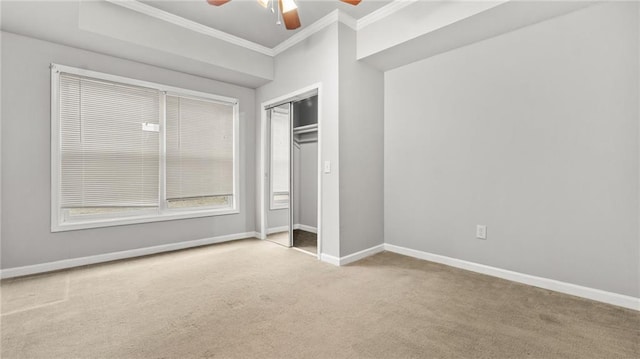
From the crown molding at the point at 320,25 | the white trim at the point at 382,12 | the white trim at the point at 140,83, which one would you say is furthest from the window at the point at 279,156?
the white trim at the point at 382,12

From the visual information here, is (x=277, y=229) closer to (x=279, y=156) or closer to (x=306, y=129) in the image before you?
(x=279, y=156)

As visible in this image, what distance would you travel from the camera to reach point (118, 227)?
3.27 metres

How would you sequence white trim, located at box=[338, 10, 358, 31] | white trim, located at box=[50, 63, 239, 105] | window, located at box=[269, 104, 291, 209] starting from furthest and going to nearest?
window, located at box=[269, 104, 291, 209] < white trim, located at box=[338, 10, 358, 31] < white trim, located at box=[50, 63, 239, 105]

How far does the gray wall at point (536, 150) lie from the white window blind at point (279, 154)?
2021mm

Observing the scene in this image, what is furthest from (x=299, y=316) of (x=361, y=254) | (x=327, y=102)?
(x=327, y=102)

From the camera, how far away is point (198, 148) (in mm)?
3898

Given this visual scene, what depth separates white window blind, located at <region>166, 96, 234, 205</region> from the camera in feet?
12.1

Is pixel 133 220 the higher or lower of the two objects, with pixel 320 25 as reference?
lower

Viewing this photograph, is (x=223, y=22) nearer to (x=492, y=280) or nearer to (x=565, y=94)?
(x=565, y=94)

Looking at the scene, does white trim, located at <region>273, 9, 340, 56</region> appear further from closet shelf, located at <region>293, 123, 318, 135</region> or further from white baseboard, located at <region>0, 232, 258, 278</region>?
white baseboard, located at <region>0, 232, 258, 278</region>

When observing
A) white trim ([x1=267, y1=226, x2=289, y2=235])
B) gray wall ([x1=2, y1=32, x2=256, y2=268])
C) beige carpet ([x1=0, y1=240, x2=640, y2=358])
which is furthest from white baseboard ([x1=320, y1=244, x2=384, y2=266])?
gray wall ([x1=2, y1=32, x2=256, y2=268])

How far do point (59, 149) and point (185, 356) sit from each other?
8.96 feet

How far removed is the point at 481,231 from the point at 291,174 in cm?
232

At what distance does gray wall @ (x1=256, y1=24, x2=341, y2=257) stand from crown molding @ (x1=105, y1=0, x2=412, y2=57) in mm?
78
